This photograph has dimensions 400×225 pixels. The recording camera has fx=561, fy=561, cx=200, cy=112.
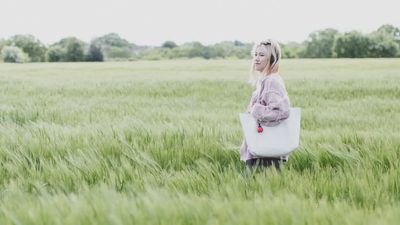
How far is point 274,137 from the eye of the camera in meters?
3.87

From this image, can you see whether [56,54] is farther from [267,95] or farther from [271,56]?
[267,95]

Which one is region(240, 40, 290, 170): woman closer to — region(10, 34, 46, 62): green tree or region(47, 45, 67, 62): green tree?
region(47, 45, 67, 62): green tree

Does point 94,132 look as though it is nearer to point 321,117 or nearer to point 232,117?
point 232,117

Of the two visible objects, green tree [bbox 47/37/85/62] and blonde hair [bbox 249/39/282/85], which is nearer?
blonde hair [bbox 249/39/282/85]

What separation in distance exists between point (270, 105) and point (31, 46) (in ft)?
338

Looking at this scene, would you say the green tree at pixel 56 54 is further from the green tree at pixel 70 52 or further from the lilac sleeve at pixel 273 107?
the lilac sleeve at pixel 273 107

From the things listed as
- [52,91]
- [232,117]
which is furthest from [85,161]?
[52,91]

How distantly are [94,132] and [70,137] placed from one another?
270 millimetres

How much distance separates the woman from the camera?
12.7 ft

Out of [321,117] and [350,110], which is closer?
[321,117]

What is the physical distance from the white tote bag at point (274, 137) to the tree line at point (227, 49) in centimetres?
7524

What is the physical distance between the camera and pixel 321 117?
25.0 ft

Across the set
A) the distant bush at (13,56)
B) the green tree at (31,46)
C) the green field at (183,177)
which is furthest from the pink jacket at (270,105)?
the green tree at (31,46)

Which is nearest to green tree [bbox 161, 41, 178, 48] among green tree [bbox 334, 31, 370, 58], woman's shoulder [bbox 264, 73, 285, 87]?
green tree [bbox 334, 31, 370, 58]
